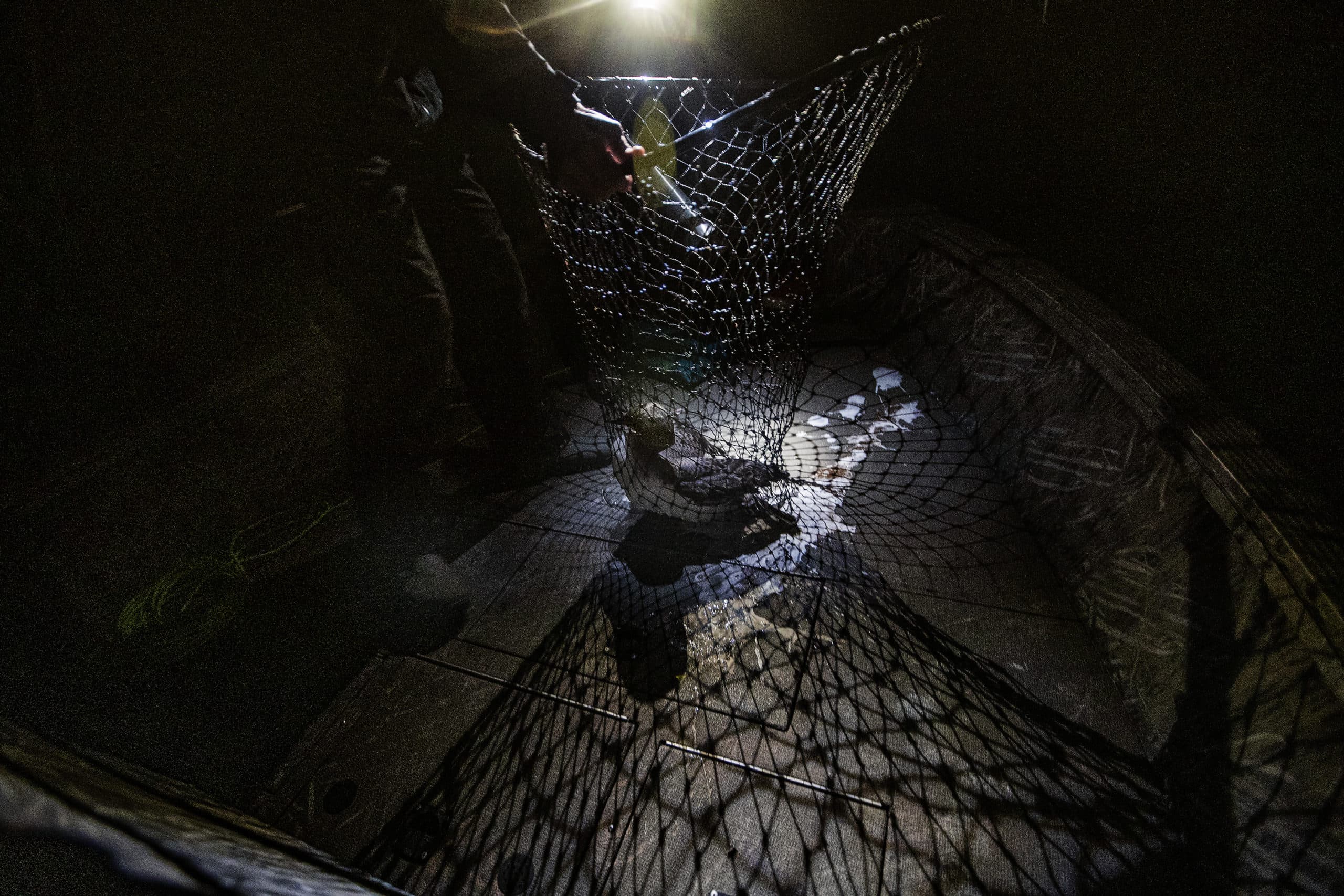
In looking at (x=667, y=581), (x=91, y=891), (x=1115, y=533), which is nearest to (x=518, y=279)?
(x=667, y=581)

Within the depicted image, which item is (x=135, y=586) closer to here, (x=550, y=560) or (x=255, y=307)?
(x=255, y=307)

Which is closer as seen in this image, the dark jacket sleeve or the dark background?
the dark background

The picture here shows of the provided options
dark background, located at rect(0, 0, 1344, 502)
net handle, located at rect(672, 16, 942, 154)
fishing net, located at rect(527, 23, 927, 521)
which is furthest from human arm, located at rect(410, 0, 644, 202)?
dark background, located at rect(0, 0, 1344, 502)

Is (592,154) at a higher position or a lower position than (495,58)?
lower

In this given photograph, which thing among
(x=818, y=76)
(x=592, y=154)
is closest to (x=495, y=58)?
(x=592, y=154)

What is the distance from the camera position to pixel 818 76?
4.46 feet

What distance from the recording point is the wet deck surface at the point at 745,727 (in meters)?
1.04

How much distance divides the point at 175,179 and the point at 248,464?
2.99 ft

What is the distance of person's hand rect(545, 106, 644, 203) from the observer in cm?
136

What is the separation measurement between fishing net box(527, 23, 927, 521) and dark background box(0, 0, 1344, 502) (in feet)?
2.44

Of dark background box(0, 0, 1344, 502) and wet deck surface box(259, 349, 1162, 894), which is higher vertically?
dark background box(0, 0, 1344, 502)

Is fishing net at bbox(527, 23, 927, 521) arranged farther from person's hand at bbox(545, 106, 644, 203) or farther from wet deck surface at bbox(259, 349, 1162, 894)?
wet deck surface at bbox(259, 349, 1162, 894)

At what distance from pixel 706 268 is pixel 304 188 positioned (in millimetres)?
1449

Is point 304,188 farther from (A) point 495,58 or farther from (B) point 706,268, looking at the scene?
(B) point 706,268
